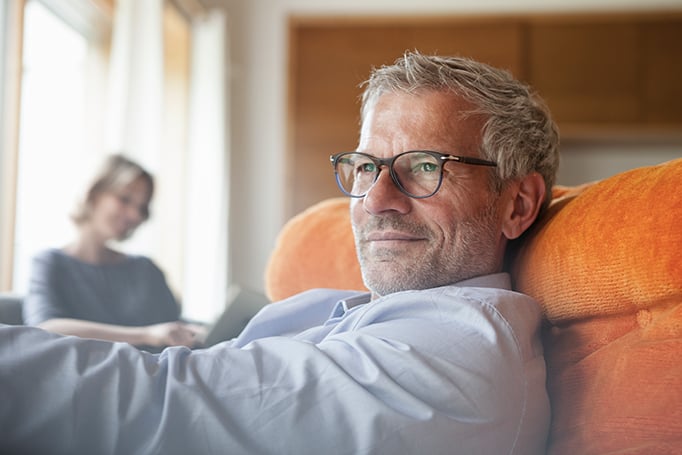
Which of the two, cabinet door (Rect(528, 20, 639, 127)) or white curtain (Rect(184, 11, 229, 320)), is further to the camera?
cabinet door (Rect(528, 20, 639, 127))

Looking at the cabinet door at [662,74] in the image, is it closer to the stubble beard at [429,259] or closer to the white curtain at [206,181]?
the white curtain at [206,181]

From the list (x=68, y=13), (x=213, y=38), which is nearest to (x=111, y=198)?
(x=68, y=13)

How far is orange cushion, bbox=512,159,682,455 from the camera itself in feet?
2.58

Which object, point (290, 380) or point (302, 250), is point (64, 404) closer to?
point (290, 380)

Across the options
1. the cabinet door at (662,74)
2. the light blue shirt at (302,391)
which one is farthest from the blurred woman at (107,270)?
the cabinet door at (662,74)

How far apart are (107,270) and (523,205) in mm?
1940

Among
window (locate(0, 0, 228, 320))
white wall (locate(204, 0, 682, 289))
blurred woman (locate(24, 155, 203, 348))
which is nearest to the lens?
blurred woman (locate(24, 155, 203, 348))

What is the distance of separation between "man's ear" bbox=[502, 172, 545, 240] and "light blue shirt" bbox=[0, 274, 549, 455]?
27 centimetres

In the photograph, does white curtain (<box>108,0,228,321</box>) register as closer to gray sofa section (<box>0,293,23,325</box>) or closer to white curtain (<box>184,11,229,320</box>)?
white curtain (<box>184,11,229,320</box>)

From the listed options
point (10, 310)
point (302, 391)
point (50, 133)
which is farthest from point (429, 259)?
point (50, 133)

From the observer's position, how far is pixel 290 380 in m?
0.72

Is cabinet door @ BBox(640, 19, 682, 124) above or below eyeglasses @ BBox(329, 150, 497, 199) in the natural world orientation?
above

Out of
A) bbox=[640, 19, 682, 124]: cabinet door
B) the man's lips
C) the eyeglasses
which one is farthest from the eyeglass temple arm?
bbox=[640, 19, 682, 124]: cabinet door

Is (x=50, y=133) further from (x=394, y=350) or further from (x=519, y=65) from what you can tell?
(x=394, y=350)
